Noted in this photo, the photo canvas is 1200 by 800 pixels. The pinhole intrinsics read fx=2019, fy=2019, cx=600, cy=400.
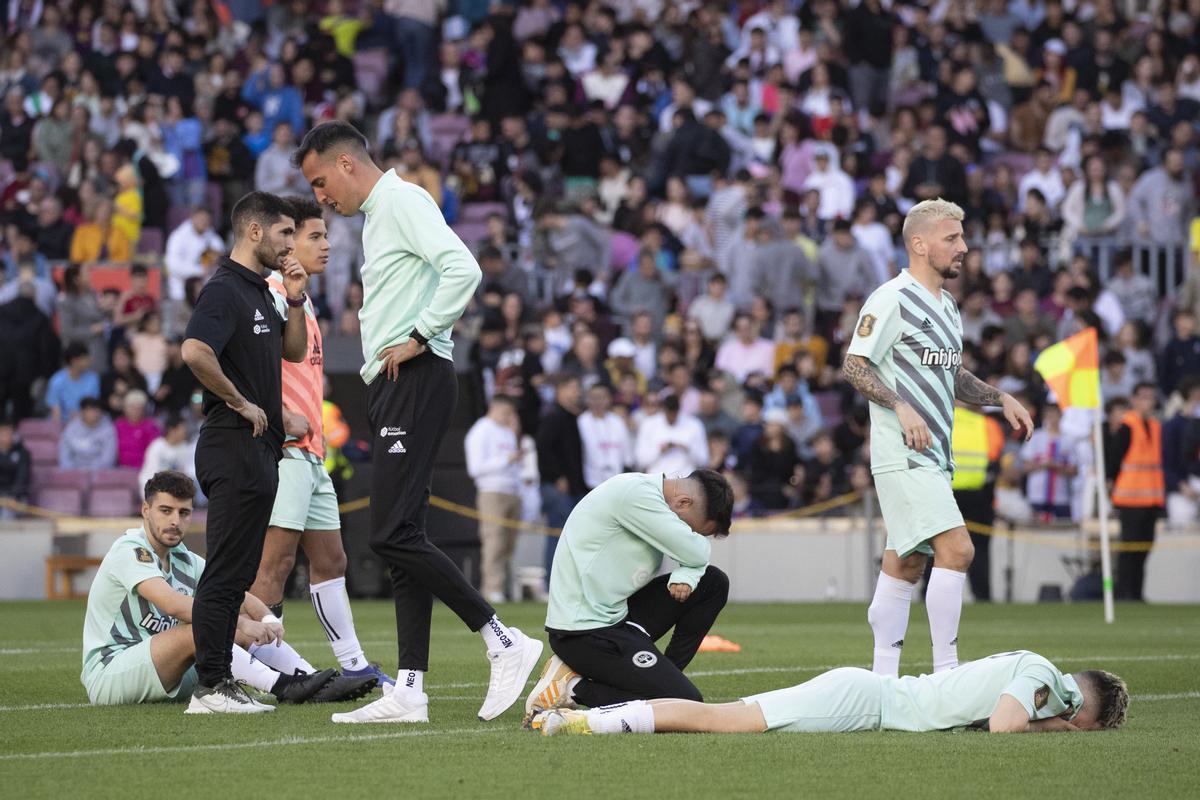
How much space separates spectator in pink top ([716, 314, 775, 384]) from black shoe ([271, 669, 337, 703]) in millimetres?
13949

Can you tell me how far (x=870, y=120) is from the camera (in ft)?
90.4

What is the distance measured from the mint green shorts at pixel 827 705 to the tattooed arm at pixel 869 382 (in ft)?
5.61

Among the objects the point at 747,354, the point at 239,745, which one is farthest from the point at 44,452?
the point at 239,745

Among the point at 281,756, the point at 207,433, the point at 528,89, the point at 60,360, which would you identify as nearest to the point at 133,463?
the point at 60,360

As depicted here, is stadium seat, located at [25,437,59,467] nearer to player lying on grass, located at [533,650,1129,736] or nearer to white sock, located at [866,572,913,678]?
white sock, located at [866,572,913,678]

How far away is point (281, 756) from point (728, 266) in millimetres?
17512

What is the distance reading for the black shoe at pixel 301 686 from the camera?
919 centimetres

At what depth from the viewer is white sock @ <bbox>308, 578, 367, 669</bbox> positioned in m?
9.69

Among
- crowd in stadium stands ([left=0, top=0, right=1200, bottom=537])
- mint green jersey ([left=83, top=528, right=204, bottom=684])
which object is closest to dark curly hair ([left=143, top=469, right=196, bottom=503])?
mint green jersey ([left=83, top=528, right=204, bottom=684])

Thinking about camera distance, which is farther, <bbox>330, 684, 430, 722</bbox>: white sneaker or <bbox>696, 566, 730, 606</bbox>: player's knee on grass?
<bbox>696, 566, 730, 606</bbox>: player's knee on grass

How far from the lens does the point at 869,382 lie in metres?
9.12

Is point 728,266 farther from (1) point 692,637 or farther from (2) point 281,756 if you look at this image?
(2) point 281,756

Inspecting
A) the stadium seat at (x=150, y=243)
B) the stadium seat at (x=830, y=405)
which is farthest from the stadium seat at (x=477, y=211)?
the stadium seat at (x=830, y=405)

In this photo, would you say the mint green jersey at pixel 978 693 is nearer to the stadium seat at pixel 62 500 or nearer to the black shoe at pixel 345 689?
the black shoe at pixel 345 689
